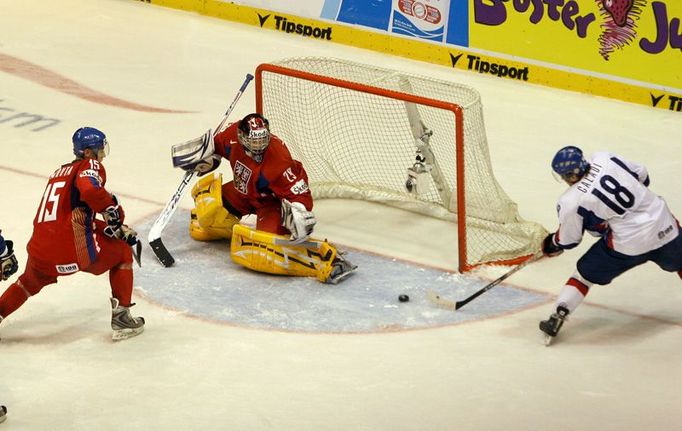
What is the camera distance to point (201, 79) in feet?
32.8

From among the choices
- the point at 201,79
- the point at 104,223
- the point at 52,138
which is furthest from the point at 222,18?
the point at 104,223

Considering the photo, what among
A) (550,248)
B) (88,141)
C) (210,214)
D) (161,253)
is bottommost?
(161,253)

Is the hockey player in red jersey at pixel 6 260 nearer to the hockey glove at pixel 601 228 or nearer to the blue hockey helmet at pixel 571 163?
the blue hockey helmet at pixel 571 163

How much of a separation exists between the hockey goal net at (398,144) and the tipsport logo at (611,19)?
207 centimetres

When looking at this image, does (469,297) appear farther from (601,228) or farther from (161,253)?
(161,253)

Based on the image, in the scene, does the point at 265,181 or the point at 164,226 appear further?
the point at 164,226

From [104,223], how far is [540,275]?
2398 millimetres

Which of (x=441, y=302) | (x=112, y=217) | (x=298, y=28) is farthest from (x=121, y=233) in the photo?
(x=298, y=28)

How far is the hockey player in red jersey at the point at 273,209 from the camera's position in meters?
6.48

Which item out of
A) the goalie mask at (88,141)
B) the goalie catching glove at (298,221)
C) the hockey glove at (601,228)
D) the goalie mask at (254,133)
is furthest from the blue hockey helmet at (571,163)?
the goalie mask at (88,141)

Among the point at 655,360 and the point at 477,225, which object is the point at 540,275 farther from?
the point at 655,360

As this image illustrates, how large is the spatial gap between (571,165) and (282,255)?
1.62 meters

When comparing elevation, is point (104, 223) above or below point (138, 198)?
above

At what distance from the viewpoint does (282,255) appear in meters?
6.57
